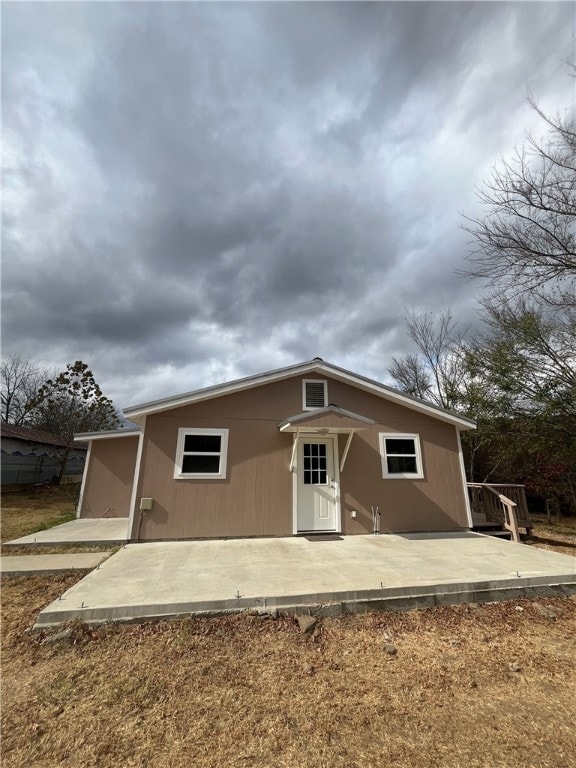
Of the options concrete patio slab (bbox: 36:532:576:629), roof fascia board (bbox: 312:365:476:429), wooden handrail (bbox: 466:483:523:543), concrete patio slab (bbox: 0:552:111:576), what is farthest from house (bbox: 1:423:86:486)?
wooden handrail (bbox: 466:483:523:543)

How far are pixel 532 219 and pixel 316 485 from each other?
6665 millimetres

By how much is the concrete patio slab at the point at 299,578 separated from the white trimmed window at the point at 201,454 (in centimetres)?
138

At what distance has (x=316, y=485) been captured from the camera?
784 centimetres

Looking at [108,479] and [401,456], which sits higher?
[401,456]

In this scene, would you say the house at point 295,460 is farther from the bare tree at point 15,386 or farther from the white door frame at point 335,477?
the bare tree at point 15,386

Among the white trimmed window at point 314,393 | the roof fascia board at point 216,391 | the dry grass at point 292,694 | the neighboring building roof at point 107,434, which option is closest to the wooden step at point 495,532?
the white trimmed window at point 314,393

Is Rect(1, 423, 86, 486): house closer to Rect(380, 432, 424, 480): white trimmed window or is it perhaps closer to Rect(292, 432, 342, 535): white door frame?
Rect(292, 432, 342, 535): white door frame

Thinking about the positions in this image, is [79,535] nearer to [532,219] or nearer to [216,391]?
[216,391]

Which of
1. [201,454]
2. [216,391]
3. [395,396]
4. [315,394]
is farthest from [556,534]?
[216,391]

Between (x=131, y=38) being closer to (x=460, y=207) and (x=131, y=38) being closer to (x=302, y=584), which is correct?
(x=460, y=207)

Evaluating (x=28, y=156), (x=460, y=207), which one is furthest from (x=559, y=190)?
(x=28, y=156)

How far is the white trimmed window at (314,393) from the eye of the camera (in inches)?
330

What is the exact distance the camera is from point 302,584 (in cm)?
425

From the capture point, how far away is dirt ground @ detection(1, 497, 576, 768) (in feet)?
6.81
